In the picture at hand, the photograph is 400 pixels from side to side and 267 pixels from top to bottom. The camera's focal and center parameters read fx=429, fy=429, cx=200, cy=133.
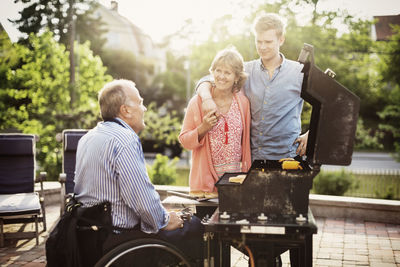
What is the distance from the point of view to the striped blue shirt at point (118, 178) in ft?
7.64

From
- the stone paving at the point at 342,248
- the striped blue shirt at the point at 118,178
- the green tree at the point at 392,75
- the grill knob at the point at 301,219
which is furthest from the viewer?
the green tree at the point at 392,75

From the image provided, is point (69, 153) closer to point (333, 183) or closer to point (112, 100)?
point (112, 100)

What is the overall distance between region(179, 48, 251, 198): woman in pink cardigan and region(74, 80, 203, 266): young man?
481mm

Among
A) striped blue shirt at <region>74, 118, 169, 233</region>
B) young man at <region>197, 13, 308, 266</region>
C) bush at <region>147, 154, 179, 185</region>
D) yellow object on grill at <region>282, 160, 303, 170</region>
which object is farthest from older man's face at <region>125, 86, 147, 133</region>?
bush at <region>147, 154, 179, 185</region>

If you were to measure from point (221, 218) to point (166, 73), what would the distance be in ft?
107

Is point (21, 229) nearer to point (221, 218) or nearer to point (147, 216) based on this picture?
point (147, 216)

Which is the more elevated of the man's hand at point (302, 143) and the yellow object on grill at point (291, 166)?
the man's hand at point (302, 143)

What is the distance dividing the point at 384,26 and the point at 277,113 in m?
8.58

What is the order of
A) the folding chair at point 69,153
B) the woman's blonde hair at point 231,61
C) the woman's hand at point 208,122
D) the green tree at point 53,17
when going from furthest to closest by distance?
the green tree at point 53,17
the folding chair at point 69,153
the woman's blonde hair at point 231,61
the woman's hand at point 208,122

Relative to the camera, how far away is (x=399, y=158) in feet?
31.5

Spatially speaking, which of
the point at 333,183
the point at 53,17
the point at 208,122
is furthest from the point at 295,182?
the point at 53,17

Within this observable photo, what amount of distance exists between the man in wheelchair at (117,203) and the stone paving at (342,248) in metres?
1.69

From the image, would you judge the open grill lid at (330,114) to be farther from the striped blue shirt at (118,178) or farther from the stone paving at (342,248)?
the stone paving at (342,248)

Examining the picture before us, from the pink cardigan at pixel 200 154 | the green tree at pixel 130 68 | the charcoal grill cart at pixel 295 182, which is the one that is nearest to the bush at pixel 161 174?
the pink cardigan at pixel 200 154
